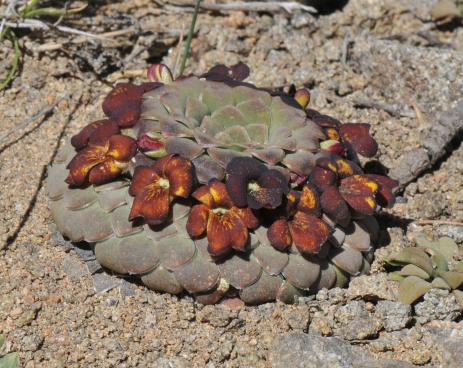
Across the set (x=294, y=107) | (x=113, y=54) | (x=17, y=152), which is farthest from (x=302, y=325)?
(x=113, y=54)

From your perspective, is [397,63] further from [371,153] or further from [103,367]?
[103,367]

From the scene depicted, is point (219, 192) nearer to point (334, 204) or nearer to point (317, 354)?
point (334, 204)

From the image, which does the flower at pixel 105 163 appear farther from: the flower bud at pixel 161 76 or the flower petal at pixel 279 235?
the flower petal at pixel 279 235

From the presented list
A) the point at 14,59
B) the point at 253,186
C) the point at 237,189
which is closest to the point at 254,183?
the point at 253,186

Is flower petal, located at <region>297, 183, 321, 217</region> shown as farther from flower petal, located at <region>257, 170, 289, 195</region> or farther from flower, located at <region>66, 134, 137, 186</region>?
flower, located at <region>66, 134, 137, 186</region>

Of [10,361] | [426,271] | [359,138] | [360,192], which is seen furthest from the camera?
[359,138]

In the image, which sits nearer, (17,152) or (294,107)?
(294,107)
